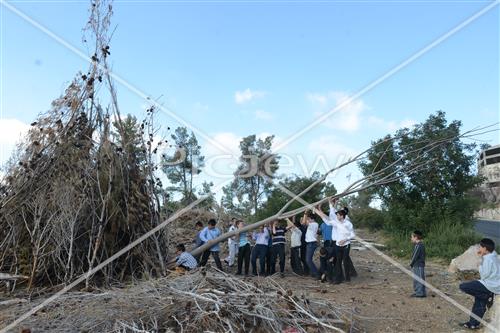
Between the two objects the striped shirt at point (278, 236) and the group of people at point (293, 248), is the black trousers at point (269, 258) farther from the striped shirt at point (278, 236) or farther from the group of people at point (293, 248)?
the striped shirt at point (278, 236)

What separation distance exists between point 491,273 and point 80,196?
625cm

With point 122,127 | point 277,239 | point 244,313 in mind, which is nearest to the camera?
point 244,313

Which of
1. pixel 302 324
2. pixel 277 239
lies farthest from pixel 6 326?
pixel 277 239

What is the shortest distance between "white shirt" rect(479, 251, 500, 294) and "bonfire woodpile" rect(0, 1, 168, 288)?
5106 mm

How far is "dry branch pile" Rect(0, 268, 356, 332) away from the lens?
506 centimetres

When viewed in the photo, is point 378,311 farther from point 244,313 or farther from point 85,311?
point 85,311

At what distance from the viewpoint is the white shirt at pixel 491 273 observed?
578cm

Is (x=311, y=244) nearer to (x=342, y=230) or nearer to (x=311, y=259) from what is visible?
(x=311, y=259)

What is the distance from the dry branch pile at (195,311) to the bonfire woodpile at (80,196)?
1.69 m

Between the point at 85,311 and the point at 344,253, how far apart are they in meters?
4.95

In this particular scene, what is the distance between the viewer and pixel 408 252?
13430 mm

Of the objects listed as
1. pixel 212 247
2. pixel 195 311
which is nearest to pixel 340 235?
pixel 212 247

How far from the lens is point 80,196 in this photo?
313 inches

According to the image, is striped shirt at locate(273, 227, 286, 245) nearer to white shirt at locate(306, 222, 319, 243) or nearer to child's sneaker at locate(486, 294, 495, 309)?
white shirt at locate(306, 222, 319, 243)
